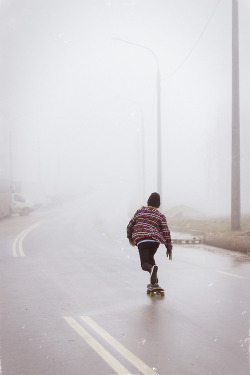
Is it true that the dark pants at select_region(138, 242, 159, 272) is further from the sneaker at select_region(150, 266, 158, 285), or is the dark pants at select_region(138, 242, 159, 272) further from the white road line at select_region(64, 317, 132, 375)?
the white road line at select_region(64, 317, 132, 375)

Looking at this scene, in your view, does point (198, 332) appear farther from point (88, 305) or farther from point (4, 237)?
point (4, 237)

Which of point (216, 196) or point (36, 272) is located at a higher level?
point (36, 272)

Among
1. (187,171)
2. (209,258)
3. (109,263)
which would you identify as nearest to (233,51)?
(209,258)

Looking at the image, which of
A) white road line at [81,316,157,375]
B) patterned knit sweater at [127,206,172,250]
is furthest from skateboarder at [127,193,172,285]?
white road line at [81,316,157,375]

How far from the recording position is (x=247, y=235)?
16.1m

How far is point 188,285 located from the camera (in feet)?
30.7

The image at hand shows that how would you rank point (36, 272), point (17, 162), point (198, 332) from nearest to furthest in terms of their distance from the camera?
point (198, 332), point (36, 272), point (17, 162)

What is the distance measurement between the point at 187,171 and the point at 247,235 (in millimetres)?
142183

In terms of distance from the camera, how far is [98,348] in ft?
18.2

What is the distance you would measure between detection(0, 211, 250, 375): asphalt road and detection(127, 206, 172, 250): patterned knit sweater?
3.18 feet

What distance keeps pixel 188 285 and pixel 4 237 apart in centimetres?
1316

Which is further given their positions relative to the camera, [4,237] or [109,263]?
[4,237]

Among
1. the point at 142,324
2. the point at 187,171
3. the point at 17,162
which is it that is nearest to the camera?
the point at 142,324

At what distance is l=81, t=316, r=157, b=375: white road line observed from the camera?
479cm
